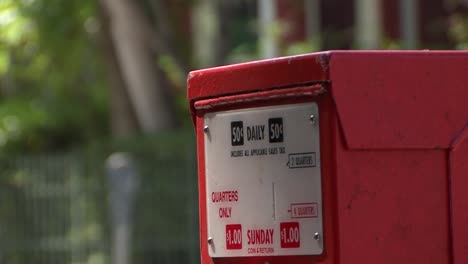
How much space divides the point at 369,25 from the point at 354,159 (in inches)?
604

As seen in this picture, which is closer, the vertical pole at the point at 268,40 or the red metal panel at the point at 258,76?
the red metal panel at the point at 258,76

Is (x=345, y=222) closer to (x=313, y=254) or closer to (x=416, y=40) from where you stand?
(x=313, y=254)

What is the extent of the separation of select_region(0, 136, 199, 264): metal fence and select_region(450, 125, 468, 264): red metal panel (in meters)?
12.4

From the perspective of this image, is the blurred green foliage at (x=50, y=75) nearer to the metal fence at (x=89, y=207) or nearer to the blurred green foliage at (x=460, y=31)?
the metal fence at (x=89, y=207)

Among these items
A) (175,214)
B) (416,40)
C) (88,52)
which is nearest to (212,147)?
(175,214)

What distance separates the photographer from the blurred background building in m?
16.8

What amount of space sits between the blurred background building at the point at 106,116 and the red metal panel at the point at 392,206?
11.2 m

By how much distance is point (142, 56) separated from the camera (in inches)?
703

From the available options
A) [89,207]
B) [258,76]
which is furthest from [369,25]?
[258,76]

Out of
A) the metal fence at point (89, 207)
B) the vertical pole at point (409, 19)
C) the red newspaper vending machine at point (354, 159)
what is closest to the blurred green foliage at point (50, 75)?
the metal fence at point (89, 207)

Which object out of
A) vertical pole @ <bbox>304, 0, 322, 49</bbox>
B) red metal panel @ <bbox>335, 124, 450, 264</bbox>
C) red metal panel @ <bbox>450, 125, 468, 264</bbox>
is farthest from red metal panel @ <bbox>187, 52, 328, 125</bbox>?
vertical pole @ <bbox>304, 0, 322, 49</bbox>

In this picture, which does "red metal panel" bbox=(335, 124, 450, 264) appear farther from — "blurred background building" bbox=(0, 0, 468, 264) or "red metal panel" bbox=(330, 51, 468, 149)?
"blurred background building" bbox=(0, 0, 468, 264)

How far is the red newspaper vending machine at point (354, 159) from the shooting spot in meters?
3.86

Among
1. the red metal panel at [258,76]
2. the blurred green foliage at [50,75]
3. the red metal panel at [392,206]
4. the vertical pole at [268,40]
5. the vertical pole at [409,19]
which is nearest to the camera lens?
the red metal panel at [392,206]
